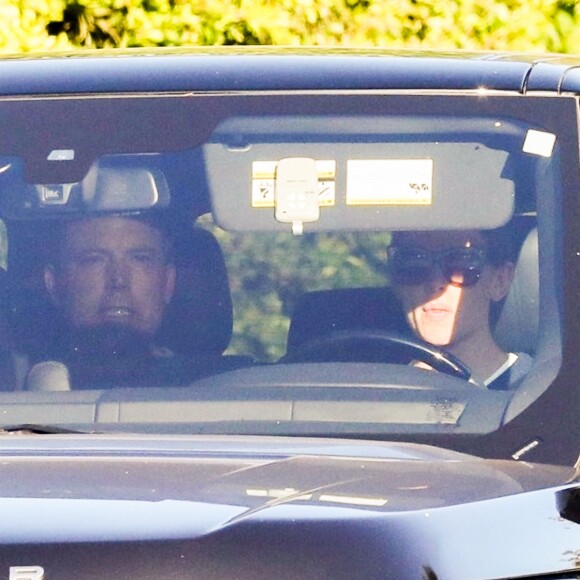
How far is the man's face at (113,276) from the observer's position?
3.20m

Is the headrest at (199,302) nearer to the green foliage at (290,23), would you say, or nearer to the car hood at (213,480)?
the car hood at (213,480)

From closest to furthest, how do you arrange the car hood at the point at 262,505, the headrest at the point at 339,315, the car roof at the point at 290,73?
1. the car hood at the point at 262,505
2. the headrest at the point at 339,315
3. the car roof at the point at 290,73

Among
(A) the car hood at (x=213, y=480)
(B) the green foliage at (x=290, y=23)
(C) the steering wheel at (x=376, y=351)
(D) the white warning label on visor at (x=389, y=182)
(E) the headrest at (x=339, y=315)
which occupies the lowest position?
(A) the car hood at (x=213, y=480)

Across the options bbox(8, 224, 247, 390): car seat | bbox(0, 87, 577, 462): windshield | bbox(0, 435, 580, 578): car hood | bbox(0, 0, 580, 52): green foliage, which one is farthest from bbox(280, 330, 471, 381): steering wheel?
bbox(0, 0, 580, 52): green foliage

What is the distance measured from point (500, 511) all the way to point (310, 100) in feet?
4.02

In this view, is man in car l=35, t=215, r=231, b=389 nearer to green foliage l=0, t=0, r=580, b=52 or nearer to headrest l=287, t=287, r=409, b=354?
headrest l=287, t=287, r=409, b=354

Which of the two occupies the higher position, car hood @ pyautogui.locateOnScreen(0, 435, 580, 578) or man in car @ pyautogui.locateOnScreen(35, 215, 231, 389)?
man in car @ pyautogui.locateOnScreen(35, 215, 231, 389)

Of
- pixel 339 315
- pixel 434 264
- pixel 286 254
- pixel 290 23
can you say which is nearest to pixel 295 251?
pixel 286 254

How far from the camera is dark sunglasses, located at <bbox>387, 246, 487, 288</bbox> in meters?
3.24

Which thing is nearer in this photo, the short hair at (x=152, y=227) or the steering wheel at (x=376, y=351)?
the steering wheel at (x=376, y=351)

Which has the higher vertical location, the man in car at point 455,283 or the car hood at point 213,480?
the man in car at point 455,283

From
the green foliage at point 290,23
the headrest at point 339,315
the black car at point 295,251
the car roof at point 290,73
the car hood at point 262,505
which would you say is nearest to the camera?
the car hood at point 262,505

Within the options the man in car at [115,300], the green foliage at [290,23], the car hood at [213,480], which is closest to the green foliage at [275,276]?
the man in car at [115,300]

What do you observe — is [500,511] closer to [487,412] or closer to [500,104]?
[487,412]
